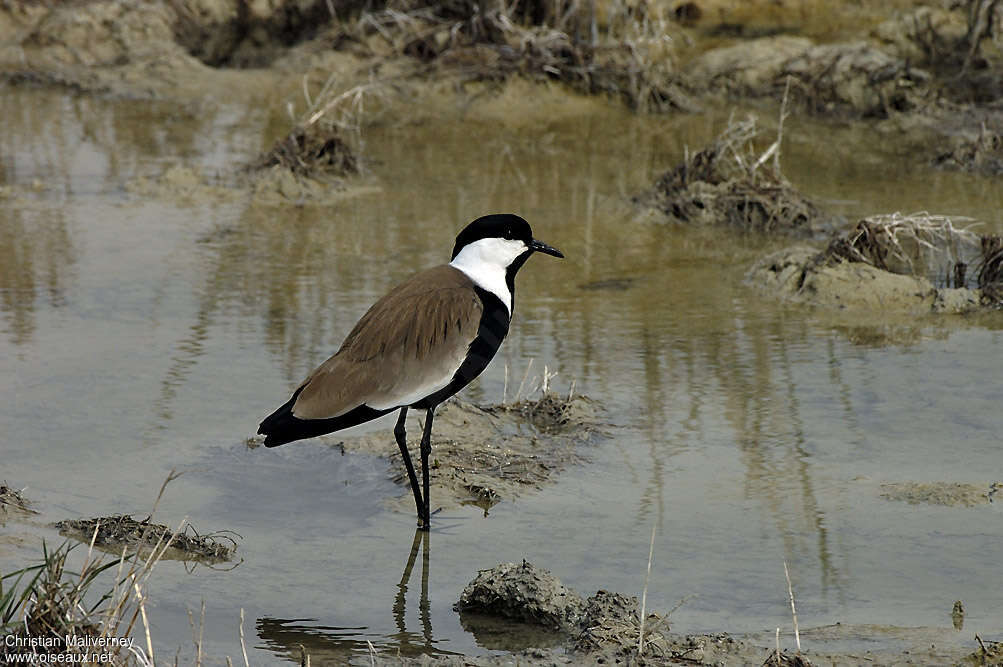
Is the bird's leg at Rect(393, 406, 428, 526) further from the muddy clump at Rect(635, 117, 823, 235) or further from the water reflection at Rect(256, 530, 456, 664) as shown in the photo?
the muddy clump at Rect(635, 117, 823, 235)

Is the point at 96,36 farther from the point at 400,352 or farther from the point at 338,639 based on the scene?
the point at 338,639

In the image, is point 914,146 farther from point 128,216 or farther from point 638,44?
point 128,216

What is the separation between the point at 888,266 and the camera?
7129 millimetres

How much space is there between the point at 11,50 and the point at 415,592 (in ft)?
30.3

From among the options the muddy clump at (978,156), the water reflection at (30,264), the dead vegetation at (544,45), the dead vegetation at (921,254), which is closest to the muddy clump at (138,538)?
the water reflection at (30,264)

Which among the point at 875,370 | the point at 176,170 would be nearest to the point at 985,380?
the point at 875,370

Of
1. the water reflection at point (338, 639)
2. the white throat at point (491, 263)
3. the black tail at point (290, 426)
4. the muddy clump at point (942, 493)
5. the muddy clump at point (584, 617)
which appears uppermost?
the white throat at point (491, 263)

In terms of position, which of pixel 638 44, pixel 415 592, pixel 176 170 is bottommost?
pixel 415 592

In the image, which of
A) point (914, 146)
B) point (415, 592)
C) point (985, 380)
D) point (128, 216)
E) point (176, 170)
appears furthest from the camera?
point (914, 146)

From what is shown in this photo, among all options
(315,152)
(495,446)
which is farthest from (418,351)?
(315,152)

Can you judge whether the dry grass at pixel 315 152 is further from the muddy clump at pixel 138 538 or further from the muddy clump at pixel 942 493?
the muddy clump at pixel 942 493

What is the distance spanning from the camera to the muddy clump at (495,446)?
4836mm

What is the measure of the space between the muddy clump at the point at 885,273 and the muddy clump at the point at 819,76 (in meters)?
3.43

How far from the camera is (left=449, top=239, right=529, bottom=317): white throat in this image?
16.3ft
